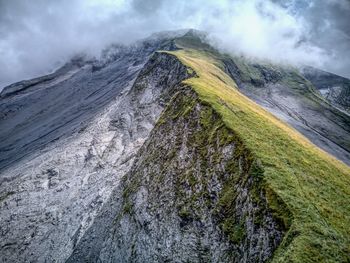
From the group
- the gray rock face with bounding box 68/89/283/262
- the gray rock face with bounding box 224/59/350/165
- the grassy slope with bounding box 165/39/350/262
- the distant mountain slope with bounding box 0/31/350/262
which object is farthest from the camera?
the gray rock face with bounding box 224/59/350/165

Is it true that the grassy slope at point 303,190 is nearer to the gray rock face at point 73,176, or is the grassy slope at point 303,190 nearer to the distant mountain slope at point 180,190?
the distant mountain slope at point 180,190

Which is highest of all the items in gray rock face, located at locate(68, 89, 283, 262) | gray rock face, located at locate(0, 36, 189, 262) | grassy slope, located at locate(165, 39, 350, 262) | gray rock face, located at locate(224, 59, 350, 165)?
gray rock face, located at locate(224, 59, 350, 165)

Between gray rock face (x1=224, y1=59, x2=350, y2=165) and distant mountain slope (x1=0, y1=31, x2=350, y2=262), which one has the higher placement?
gray rock face (x1=224, y1=59, x2=350, y2=165)

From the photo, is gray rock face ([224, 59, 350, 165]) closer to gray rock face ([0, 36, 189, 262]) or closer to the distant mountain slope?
gray rock face ([0, 36, 189, 262])

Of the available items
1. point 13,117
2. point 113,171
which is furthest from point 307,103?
point 13,117

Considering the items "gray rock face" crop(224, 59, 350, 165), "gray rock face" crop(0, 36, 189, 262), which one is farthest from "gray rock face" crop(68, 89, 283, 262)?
"gray rock face" crop(224, 59, 350, 165)

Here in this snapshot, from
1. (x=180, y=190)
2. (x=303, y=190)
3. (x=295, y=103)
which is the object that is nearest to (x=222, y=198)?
(x=180, y=190)
